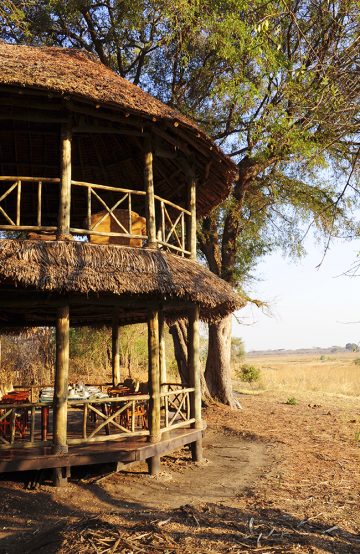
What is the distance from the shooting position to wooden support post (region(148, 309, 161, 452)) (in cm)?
905

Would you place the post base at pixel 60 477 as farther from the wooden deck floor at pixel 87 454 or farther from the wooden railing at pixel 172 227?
the wooden railing at pixel 172 227

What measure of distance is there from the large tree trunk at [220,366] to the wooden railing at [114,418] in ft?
18.7

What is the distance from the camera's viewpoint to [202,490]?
843 centimetres

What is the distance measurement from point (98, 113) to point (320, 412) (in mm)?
12777

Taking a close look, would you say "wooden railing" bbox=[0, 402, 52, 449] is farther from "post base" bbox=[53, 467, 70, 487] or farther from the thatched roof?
the thatched roof

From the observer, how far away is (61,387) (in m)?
8.34

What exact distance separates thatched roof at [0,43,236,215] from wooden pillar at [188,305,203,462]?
3.08 metres

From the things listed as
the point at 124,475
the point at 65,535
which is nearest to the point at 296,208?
the point at 124,475

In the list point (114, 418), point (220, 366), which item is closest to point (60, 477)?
point (114, 418)

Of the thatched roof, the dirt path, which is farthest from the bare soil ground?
the thatched roof

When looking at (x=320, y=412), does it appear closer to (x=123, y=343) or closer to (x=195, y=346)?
(x=195, y=346)

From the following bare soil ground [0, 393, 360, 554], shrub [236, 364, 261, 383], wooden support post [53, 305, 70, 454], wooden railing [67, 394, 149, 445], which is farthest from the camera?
shrub [236, 364, 261, 383]

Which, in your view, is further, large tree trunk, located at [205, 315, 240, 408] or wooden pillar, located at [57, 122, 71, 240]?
large tree trunk, located at [205, 315, 240, 408]

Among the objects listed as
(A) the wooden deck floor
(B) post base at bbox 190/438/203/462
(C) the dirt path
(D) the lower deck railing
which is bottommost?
(C) the dirt path
